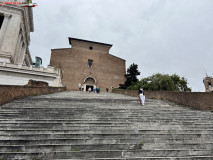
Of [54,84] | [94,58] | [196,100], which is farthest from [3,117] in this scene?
[94,58]

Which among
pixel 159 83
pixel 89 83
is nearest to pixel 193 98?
pixel 159 83

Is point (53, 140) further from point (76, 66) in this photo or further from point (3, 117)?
point (76, 66)

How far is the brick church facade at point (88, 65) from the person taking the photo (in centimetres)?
2312

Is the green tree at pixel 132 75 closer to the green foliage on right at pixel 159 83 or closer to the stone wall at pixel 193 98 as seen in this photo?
the green foliage on right at pixel 159 83

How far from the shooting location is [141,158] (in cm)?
231

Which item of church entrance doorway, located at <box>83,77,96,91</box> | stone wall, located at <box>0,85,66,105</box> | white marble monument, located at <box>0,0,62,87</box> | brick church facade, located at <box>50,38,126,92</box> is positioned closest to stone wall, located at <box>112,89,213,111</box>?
stone wall, located at <box>0,85,66,105</box>

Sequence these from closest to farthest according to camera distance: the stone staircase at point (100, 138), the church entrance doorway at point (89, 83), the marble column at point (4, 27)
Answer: the stone staircase at point (100, 138) → the marble column at point (4, 27) → the church entrance doorway at point (89, 83)

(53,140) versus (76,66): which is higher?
(76,66)

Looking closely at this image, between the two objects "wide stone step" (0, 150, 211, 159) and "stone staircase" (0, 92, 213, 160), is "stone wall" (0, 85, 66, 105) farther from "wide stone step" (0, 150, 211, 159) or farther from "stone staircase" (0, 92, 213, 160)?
"wide stone step" (0, 150, 211, 159)

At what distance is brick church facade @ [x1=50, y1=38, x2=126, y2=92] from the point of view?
910 inches

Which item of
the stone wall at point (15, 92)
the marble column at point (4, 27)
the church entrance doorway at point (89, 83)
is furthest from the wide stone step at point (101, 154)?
the church entrance doorway at point (89, 83)

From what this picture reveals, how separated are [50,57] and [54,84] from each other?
12.1m

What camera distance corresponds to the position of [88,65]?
82.4 feet

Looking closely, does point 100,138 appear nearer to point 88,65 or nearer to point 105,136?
point 105,136
